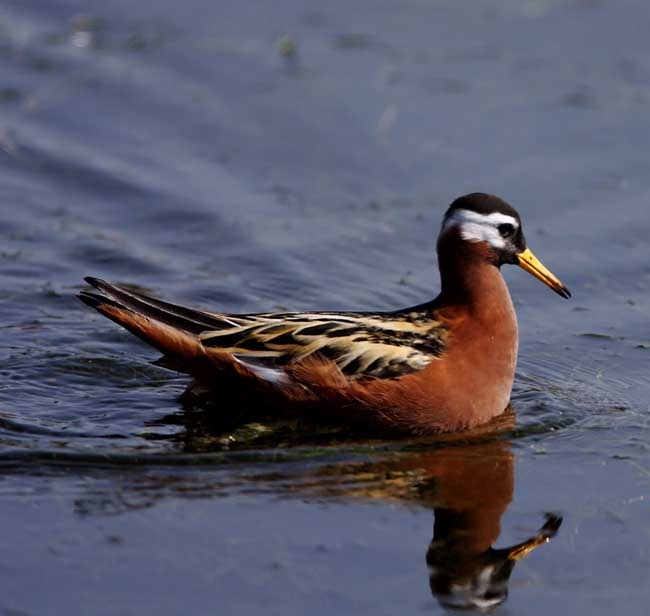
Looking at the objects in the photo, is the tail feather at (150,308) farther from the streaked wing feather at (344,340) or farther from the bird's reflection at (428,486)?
the bird's reflection at (428,486)

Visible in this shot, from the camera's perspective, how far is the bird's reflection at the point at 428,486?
8.68 m

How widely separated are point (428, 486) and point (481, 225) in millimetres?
2307

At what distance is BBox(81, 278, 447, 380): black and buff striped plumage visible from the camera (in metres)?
10.7

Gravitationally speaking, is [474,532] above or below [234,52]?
below

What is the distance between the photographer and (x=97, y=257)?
46.2 ft

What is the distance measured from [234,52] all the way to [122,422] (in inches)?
336

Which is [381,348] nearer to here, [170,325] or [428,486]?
[428,486]

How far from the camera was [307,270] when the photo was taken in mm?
13875

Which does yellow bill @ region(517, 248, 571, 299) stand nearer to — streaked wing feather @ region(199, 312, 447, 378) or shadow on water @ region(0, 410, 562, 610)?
streaked wing feather @ region(199, 312, 447, 378)

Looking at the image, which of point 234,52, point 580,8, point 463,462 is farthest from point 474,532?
point 580,8

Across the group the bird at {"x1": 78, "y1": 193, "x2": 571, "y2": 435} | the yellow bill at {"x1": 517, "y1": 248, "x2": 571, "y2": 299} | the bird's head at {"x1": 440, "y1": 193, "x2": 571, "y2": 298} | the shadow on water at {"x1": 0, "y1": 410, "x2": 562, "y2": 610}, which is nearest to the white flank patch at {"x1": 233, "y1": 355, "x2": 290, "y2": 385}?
the bird at {"x1": 78, "y1": 193, "x2": 571, "y2": 435}

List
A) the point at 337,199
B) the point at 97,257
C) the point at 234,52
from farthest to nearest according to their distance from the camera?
the point at 234,52
the point at 337,199
the point at 97,257

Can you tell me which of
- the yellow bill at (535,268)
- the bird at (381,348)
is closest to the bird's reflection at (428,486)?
the bird at (381,348)

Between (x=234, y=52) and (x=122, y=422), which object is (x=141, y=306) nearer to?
(x=122, y=422)
